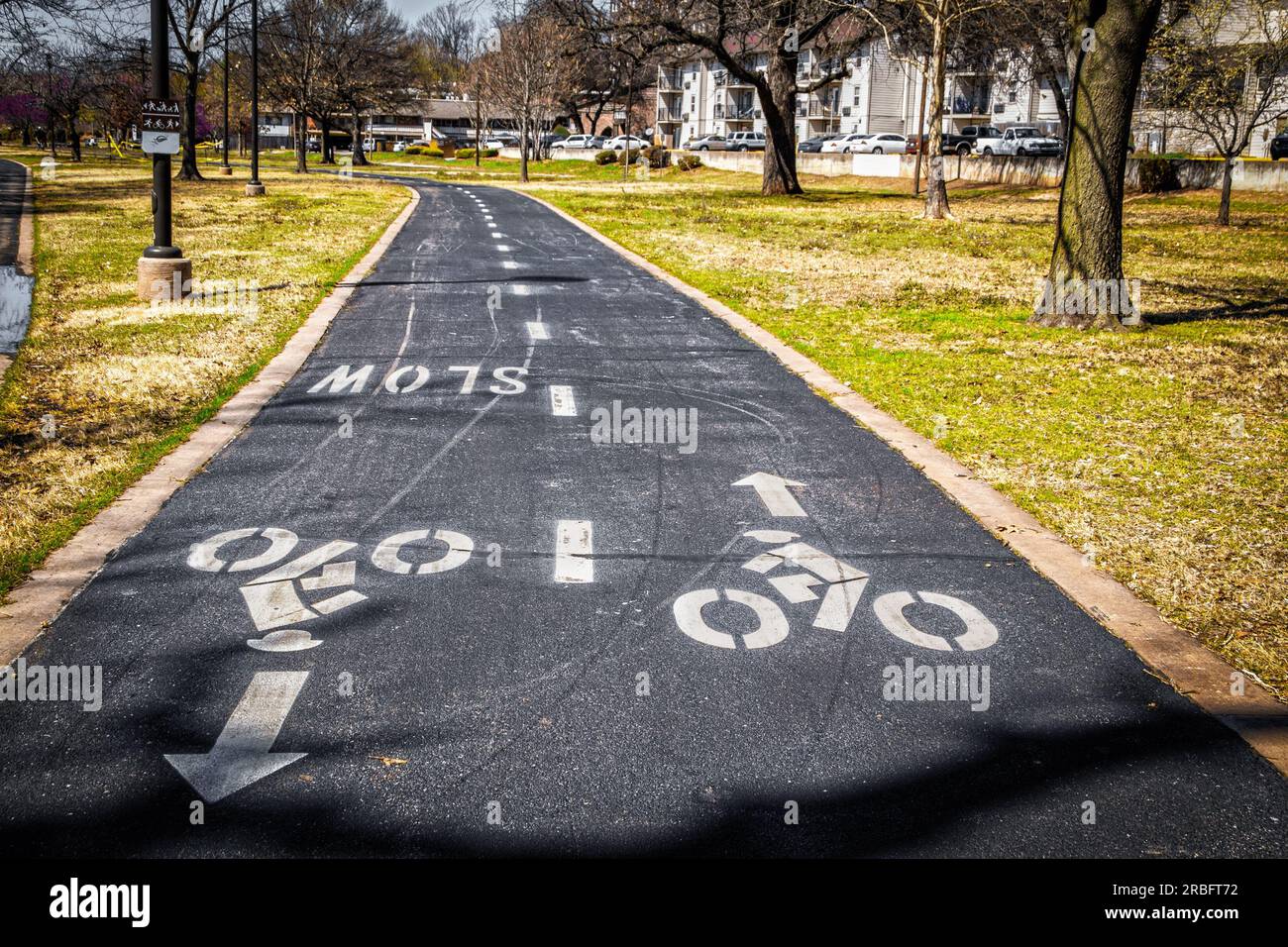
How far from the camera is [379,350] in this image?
36.5 feet

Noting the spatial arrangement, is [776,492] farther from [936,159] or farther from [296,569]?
[936,159]

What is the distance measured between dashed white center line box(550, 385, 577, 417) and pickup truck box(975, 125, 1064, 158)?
47.8 m

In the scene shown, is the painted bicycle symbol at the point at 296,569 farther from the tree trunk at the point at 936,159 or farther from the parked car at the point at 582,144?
the parked car at the point at 582,144

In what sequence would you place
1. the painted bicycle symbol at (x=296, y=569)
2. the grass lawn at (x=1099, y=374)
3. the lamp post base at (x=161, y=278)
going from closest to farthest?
1. the painted bicycle symbol at (x=296, y=569)
2. the grass lawn at (x=1099, y=374)
3. the lamp post base at (x=161, y=278)

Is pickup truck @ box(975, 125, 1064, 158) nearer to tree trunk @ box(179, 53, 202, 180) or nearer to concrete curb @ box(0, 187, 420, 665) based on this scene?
tree trunk @ box(179, 53, 202, 180)

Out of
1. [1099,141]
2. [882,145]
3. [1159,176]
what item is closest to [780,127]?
[1159,176]

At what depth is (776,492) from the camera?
695cm

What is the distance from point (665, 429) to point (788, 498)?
Result: 1799mm

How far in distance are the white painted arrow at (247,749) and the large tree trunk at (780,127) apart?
3781 cm

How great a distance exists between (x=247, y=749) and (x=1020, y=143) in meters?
57.9

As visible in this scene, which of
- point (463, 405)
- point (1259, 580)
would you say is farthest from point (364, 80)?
point (1259, 580)

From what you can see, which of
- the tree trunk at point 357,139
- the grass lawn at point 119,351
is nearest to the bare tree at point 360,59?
the tree trunk at point 357,139

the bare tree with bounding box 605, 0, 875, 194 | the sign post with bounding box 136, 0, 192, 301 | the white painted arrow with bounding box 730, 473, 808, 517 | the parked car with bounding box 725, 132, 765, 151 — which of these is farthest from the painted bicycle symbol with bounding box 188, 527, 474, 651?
the parked car with bounding box 725, 132, 765, 151

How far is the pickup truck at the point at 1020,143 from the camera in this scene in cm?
5345
